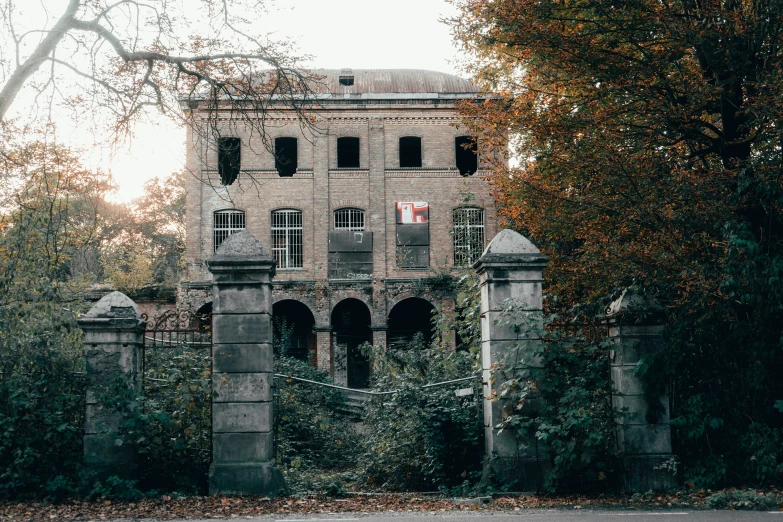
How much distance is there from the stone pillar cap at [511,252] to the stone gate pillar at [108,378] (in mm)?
4081

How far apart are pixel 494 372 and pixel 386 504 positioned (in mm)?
1845

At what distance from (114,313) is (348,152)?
21465mm

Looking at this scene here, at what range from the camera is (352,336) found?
2791cm

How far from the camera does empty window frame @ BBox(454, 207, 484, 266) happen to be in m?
26.0

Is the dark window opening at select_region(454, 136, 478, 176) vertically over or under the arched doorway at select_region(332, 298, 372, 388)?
over

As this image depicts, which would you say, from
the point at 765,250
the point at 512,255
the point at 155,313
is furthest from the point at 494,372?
the point at 155,313

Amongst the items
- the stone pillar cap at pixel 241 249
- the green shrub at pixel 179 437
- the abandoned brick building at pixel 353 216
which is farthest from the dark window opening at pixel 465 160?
the green shrub at pixel 179 437

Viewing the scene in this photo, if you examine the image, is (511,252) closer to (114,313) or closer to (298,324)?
(114,313)

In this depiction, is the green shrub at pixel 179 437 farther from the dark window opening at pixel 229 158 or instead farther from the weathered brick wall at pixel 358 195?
the weathered brick wall at pixel 358 195

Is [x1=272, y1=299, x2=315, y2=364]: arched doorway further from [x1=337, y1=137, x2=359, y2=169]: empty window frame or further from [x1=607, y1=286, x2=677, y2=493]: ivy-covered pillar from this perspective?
[x1=607, y1=286, x2=677, y2=493]: ivy-covered pillar

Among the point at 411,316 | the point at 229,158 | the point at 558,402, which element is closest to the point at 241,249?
the point at 229,158

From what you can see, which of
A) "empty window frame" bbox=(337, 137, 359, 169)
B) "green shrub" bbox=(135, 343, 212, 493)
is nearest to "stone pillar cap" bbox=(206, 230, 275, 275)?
"green shrub" bbox=(135, 343, 212, 493)

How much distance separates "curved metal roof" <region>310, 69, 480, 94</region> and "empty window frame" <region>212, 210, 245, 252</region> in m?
5.88

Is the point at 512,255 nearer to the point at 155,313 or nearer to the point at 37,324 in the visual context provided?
the point at 37,324
